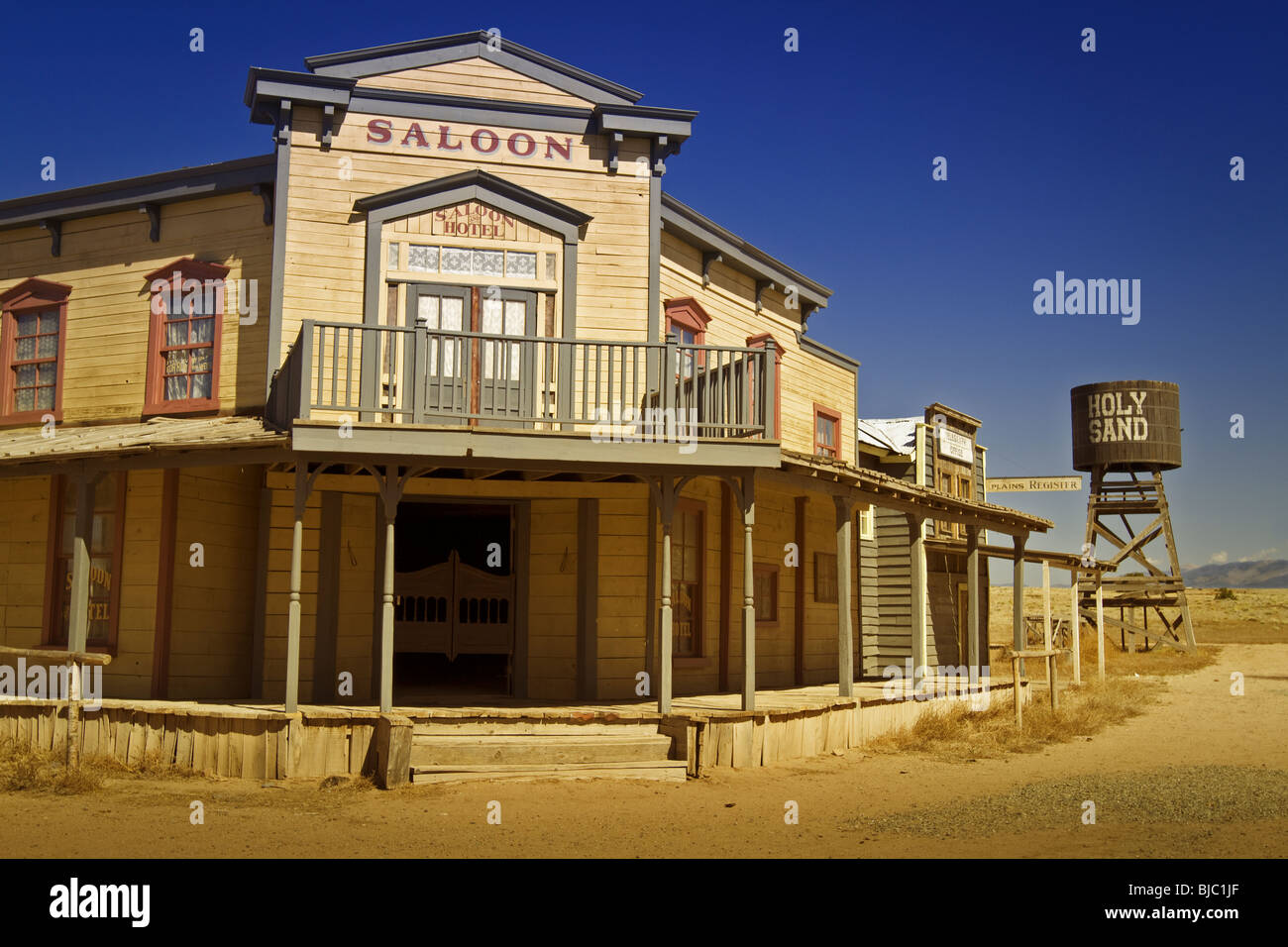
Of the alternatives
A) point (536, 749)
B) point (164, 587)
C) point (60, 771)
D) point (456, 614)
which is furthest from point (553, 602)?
point (60, 771)

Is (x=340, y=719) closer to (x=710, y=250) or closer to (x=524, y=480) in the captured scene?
(x=524, y=480)

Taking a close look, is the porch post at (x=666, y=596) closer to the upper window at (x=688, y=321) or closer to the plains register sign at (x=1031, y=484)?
the upper window at (x=688, y=321)

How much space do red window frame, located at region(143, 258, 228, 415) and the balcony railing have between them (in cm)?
142

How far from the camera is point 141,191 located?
1507 centimetres

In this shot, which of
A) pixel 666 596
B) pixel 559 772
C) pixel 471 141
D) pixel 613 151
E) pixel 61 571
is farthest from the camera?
pixel 61 571

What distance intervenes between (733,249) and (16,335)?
33.4 ft

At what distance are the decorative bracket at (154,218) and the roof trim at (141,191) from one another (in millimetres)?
85

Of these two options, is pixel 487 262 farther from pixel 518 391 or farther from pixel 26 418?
pixel 26 418

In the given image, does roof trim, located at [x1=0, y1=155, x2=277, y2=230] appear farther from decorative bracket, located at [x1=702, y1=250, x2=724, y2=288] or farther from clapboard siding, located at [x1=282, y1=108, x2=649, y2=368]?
decorative bracket, located at [x1=702, y1=250, x2=724, y2=288]

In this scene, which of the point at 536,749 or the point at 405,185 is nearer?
the point at 536,749

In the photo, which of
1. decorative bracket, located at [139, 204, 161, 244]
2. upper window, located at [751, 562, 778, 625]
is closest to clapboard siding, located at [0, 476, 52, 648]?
decorative bracket, located at [139, 204, 161, 244]

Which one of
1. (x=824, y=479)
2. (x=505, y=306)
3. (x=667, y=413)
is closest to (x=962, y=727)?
(x=824, y=479)

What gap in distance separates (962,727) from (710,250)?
7591 mm

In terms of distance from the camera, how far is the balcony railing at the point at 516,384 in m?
11.7
